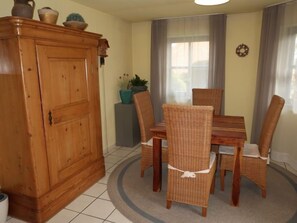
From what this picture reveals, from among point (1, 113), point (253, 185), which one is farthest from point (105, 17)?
point (253, 185)

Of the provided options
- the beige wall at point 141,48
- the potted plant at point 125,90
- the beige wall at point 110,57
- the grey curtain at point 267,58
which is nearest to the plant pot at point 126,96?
the potted plant at point 125,90

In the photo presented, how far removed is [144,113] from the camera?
9.27 feet

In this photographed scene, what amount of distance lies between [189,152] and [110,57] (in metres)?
2.43

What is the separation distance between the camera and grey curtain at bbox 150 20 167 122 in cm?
406

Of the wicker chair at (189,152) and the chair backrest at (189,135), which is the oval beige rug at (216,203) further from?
the chair backrest at (189,135)

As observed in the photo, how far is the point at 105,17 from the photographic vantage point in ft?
11.8

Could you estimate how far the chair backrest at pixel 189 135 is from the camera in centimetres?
182

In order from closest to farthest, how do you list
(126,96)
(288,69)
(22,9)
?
(22,9)
(288,69)
(126,96)

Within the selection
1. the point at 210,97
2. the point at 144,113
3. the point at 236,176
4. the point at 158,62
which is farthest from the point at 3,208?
the point at 158,62

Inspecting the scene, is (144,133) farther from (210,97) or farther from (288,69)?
(288,69)

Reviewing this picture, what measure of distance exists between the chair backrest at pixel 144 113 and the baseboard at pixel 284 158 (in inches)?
81.1

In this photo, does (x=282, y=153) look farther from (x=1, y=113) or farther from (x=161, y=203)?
(x=1, y=113)

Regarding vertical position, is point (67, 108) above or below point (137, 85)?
below

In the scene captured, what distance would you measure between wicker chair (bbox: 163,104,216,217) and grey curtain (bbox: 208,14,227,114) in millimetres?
2010
